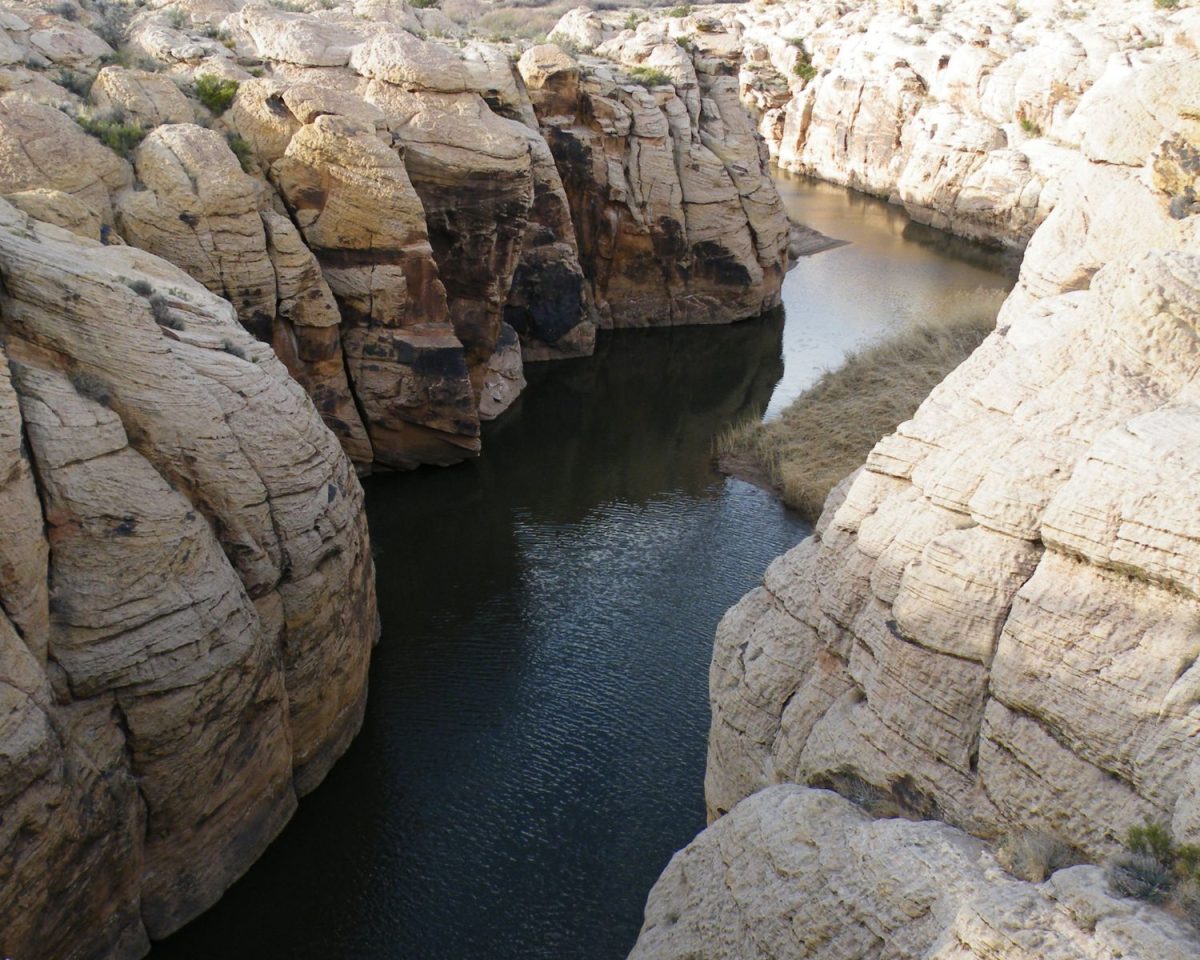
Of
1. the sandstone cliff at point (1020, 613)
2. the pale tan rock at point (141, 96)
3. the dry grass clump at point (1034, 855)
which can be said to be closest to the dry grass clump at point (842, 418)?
the sandstone cliff at point (1020, 613)

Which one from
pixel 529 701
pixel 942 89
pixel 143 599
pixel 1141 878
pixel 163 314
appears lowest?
pixel 529 701

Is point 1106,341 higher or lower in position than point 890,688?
higher

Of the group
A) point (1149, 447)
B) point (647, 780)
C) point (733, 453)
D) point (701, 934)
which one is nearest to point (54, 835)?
point (701, 934)

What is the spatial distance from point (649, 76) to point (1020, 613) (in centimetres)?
3585

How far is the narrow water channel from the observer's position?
14.2 metres

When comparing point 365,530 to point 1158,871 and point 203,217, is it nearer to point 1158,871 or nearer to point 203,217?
point 203,217

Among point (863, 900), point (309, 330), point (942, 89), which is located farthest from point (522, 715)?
point (942, 89)

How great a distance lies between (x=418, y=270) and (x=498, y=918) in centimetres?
1623

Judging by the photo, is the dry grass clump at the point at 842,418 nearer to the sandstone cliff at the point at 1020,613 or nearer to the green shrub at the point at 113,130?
the sandstone cliff at the point at 1020,613

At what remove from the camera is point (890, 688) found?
9.59 m

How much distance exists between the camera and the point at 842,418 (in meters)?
30.4

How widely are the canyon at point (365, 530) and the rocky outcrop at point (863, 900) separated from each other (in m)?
0.03

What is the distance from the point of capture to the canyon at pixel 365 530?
793cm

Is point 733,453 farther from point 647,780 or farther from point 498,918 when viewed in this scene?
point 498,918
